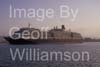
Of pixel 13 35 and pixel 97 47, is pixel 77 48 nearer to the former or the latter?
pixel 97 47

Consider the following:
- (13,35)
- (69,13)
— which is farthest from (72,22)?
(13,35)

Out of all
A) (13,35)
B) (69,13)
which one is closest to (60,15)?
(69,13)

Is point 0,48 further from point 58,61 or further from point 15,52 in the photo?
point 58,61

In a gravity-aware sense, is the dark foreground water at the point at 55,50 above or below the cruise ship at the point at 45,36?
below

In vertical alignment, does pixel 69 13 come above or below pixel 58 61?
above

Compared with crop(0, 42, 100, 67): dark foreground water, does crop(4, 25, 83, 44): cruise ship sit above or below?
above

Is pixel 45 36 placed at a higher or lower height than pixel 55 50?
higher
